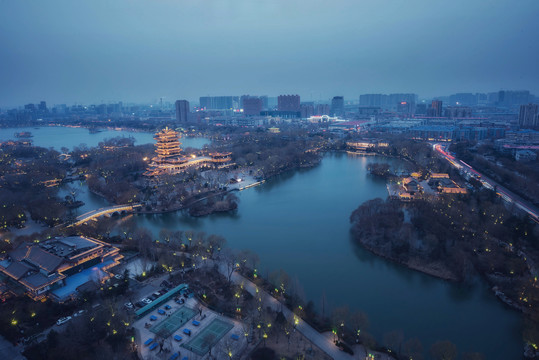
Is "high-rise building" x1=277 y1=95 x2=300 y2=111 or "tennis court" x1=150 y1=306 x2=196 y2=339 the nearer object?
"tennis court" x1=150 y1=306 x2=196 y2=339

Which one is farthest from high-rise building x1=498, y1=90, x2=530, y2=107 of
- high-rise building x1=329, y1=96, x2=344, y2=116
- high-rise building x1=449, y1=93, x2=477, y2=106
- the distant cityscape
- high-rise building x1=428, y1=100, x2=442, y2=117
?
high-rise building x1=329, y1=96, x2=344, y2=116

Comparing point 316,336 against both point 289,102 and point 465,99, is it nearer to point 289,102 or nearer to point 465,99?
point 289,102

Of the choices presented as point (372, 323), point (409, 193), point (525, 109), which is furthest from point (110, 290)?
point (525, 109)

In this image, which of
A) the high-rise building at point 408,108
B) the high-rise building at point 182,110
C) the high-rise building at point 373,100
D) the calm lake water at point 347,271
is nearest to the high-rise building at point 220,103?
the high-rise building at point 182,110

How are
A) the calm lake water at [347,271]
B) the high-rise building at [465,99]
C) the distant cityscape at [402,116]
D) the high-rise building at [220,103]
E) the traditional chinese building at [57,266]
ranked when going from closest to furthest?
1. the calm lake water at [347,271]
2. the traditional chinese building at [57,266]
3. the distant cityscape at [402,116]
4. the high-rise building at [465,99]
5. the high-rise building at [220,103]

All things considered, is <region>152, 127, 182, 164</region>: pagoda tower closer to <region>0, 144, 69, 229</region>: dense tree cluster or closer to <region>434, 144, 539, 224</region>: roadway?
<region>0, 144, 69, 229</region>: dense tree cluster

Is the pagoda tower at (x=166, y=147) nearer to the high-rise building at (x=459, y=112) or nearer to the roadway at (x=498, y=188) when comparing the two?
the roadway at (x=498, y=188)
